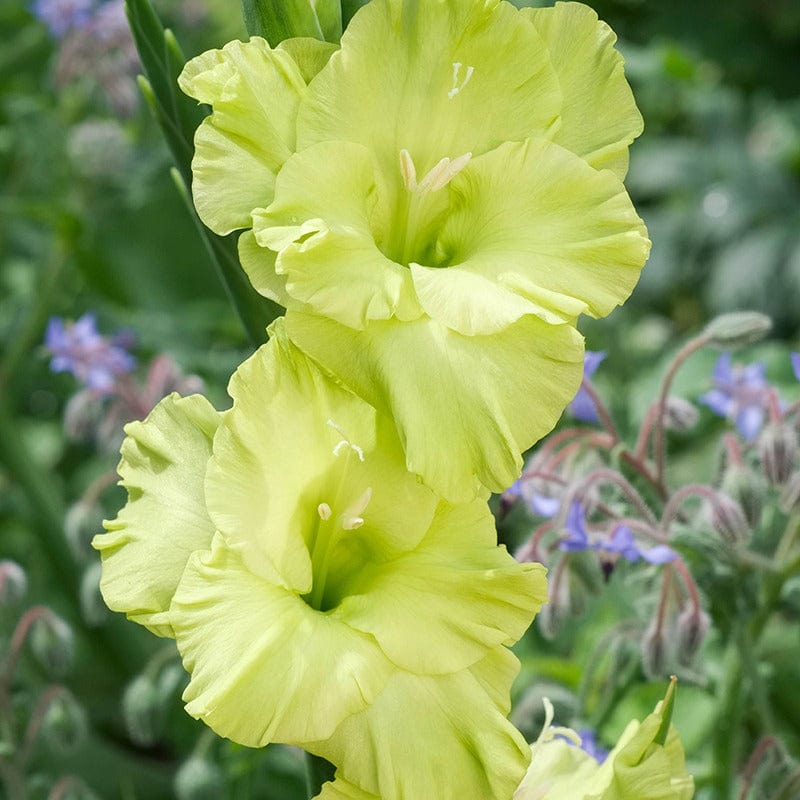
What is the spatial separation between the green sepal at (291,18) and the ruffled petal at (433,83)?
66 millimetres

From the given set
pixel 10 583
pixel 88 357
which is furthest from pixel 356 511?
pixel 88 357

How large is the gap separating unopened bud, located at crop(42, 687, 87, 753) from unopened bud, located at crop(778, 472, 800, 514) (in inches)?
23.8

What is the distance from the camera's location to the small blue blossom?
1.82m

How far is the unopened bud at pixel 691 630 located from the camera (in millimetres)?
924

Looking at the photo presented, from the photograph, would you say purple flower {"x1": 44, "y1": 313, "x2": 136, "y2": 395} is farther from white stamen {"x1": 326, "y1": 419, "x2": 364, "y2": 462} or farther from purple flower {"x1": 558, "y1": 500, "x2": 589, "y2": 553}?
white stamen {"x1": 326, "y1": 419, "x2": 364, "y2": 462}

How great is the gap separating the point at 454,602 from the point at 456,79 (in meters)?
0.26

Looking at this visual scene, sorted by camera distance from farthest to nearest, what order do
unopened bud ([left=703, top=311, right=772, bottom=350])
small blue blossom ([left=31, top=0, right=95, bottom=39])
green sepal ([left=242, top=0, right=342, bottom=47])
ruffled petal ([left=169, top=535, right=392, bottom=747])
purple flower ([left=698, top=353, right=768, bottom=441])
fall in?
1. small blue blossom ([left=31, top=0, right=95, bottom=39])
2. purple flower ([left=698, top=353, right=768, bottom=441])
3. unopened bud ([left=703, top=311, right=772, bottom=350])
4. green sepal ([left=242, top=0, right=342, bottom=47])
5. ruffled petal ([left=169, top=535, right=392, bottom=747])

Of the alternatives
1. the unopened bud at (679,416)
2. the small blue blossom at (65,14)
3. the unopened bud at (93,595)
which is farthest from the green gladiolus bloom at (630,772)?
the small blue blossom at (65,14)

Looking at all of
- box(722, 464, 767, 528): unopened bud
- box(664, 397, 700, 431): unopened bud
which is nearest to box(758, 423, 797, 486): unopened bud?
box(722, 464, 767, 528): unopened bud

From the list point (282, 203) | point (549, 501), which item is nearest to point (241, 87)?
point (282, 203)

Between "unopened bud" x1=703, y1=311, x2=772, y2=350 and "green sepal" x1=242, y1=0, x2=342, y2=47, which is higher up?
"green sepal" x1=242, y1=0, x2=342, y2=47

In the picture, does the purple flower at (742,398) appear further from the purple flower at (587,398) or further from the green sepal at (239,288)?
the green sepal at (239,288)

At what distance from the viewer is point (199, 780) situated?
1066 mm

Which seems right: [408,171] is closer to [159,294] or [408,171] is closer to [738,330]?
[738,330]
